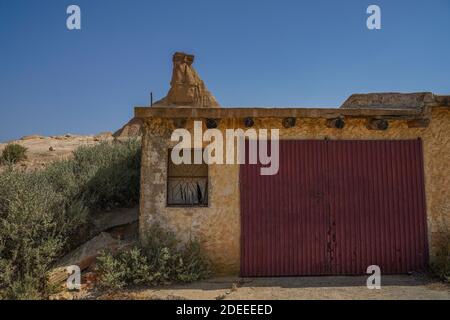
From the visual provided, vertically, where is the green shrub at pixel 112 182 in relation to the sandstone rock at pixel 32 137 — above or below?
below

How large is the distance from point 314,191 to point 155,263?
320 cm

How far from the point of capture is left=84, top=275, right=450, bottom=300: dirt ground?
544 cm

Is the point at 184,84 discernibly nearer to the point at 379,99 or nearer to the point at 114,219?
the point at 379,99

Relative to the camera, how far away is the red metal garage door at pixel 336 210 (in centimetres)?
667

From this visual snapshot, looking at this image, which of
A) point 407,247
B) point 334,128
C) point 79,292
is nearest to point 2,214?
point 79,292

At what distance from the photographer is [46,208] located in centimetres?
689

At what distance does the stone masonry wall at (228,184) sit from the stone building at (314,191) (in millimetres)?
19

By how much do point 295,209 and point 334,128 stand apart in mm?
1746

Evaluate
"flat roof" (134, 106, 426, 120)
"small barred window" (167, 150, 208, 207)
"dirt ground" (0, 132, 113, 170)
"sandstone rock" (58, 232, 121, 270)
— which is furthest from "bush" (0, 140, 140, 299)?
"dirt ground" (0, 132, 113, 170)

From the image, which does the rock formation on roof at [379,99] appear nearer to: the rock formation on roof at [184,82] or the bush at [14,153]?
the bush at [14,153]

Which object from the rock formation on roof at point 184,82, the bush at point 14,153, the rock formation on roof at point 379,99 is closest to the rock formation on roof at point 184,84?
the rock formation on roof at point 184,82

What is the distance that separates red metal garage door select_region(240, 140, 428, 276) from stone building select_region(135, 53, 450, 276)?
0.7 inches

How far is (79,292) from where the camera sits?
5.79m

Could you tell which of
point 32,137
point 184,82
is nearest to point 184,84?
point 184,82
